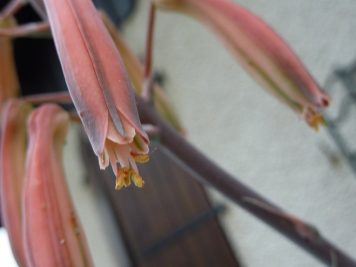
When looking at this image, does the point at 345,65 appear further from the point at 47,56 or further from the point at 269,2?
the point at 47,56

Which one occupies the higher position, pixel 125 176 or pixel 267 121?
pixel 125 176

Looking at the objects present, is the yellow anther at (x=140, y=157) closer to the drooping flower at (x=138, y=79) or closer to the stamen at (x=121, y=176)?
the stamen at (x=121, y=176)

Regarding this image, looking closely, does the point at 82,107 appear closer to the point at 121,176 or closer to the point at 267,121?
the point at 121,176

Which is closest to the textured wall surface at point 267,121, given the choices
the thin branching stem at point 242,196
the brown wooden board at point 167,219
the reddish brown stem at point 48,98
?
the brown wooden board at point 167,219

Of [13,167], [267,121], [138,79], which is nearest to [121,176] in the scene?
[13,167]

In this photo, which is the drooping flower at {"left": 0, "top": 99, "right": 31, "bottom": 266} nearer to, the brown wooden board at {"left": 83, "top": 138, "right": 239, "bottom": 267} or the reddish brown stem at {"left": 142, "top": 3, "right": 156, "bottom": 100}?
the reddish brown stem at {"left": 142, "top": 3, "right": 156, "bottom": 100}

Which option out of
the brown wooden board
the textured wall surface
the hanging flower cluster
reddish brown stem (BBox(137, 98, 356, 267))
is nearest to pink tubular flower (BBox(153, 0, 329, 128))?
the hanging flower cluster

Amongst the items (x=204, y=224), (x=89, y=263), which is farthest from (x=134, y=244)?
(x=89, y=263)
